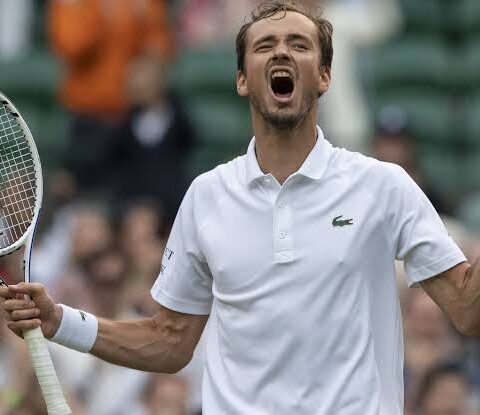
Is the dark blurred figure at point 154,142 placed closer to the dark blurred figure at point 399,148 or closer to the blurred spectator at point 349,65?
the blurred spectator at point 349,65

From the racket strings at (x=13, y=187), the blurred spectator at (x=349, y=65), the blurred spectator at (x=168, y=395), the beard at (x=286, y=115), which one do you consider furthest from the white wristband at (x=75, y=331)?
the blurred spectator at (x=349, y=65)

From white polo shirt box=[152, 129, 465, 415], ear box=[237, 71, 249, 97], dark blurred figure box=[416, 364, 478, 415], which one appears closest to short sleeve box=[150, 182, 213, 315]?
white polo shirt box=[152, 129, 465, 415]

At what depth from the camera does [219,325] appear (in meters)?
4.86

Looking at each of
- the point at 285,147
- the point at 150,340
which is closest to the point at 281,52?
the point at 285,147

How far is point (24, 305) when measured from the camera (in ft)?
15.8

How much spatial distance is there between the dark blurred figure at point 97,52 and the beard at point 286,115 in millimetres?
5870

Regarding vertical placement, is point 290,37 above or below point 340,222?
above

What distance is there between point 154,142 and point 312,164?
5.49m

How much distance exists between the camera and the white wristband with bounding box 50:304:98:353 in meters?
5.02

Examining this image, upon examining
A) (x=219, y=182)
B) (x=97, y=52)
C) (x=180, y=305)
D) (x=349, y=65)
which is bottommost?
(x=349, y=65)

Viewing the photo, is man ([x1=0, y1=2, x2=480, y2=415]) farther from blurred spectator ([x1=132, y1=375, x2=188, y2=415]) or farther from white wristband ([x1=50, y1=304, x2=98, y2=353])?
blurred spectator ([x1=132, y1=375, x2=188, y2=415])

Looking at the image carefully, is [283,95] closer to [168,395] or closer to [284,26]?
[284,26]

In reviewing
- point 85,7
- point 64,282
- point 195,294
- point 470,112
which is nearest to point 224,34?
point 85,7

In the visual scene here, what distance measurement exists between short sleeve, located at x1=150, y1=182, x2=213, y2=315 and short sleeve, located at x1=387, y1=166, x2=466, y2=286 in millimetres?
629
